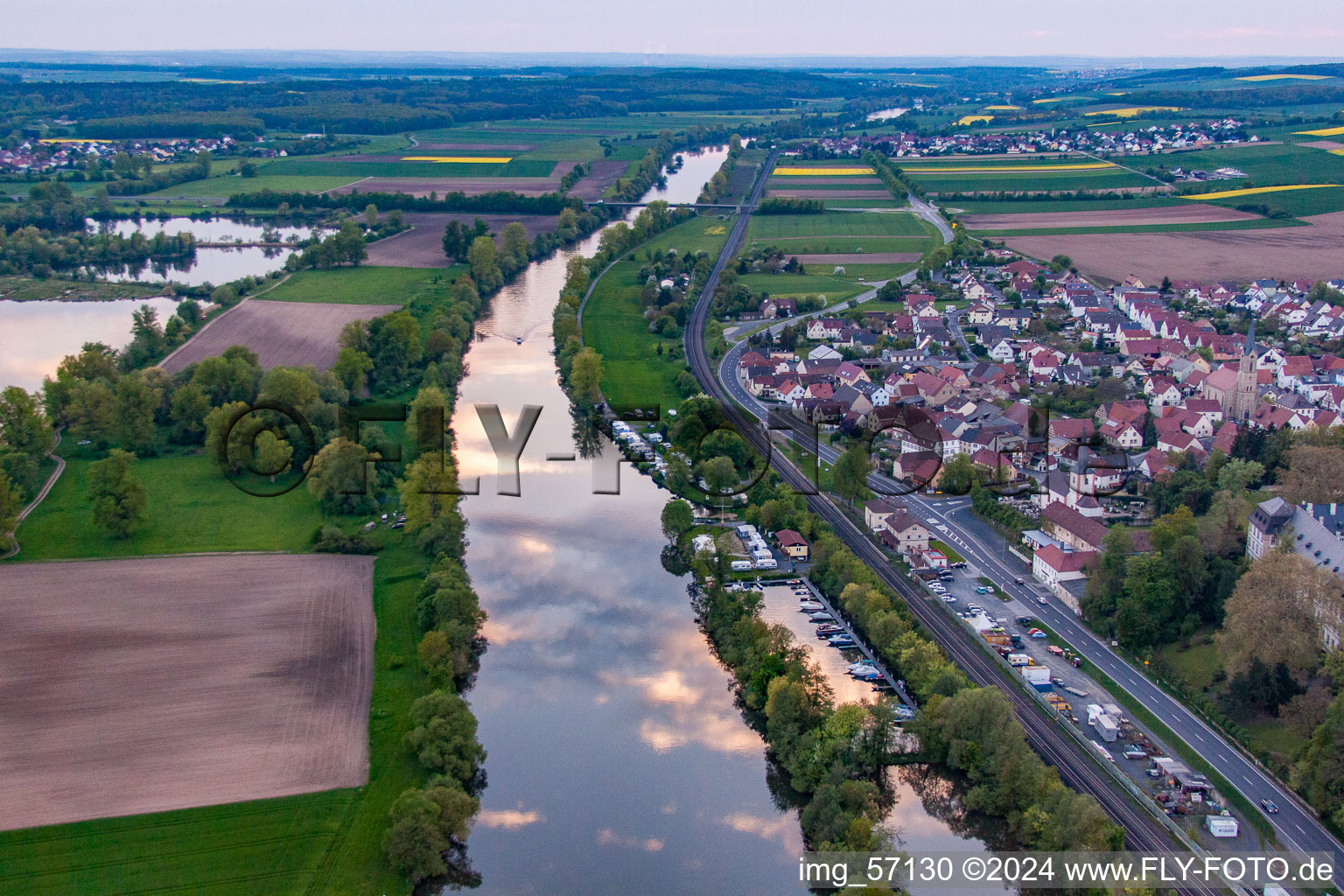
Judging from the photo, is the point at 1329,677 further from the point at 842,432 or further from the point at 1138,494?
the point at 842,432

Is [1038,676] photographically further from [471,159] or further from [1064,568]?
[471,159]

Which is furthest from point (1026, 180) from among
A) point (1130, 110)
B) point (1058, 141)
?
point (1130, 110)

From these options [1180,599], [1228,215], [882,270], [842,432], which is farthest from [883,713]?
[1228,215]

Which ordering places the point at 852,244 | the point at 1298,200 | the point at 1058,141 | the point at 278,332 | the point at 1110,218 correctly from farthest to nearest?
the point at 1058,141, the point at 1298,200, the point at 1110,218, the point at 852,244, the point at 278,332

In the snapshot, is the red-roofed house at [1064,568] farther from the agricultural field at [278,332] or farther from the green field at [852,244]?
the green field at [852,244]

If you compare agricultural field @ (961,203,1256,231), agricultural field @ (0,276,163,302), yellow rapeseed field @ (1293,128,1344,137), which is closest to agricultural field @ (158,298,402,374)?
agricultural field @ (0,276,163,302)

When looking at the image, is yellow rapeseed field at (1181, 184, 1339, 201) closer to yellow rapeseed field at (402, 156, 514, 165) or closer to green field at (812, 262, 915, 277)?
green field at (812, 262, 915, 277)
